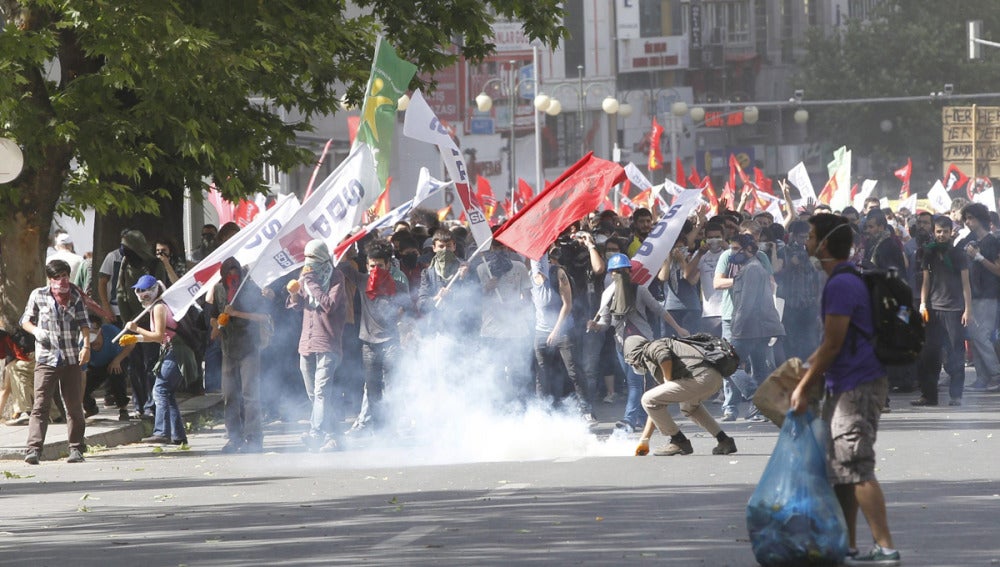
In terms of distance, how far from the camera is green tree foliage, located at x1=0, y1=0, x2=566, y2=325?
14805 mm

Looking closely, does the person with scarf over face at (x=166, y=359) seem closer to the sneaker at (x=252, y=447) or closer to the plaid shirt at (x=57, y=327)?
the plaid shirt at (x=57, y=327)

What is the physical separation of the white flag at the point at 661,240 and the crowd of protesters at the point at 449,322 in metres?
0.34

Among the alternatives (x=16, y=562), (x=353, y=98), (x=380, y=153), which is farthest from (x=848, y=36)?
(x=16, y=562)

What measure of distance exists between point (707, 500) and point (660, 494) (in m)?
0.40

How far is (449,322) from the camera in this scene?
50.5 ft

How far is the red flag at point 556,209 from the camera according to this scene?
47.0 feet

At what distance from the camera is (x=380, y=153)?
14203 mm

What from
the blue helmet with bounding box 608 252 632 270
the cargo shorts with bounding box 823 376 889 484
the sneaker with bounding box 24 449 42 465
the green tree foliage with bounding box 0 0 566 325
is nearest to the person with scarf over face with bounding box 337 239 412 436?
the blue helmet with bounding box 608 252 632 270

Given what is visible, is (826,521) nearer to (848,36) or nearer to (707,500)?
(707,500)

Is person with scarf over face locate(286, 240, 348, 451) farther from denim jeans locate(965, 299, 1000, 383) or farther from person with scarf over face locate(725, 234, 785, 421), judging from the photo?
denim jeans locate(965, 299, 1000, 383)

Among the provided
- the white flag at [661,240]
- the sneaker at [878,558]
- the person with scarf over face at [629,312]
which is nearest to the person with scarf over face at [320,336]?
the person with scarf over face at [629,312]

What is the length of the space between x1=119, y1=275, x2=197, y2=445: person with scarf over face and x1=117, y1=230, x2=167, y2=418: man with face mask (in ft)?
5.02

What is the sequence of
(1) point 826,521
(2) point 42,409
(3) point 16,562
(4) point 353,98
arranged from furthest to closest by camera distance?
(4) point 353,98 < (2) point 42,409 < (3) point 16,562 < (1) point 826,521

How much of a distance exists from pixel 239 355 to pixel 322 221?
4.70 feet
